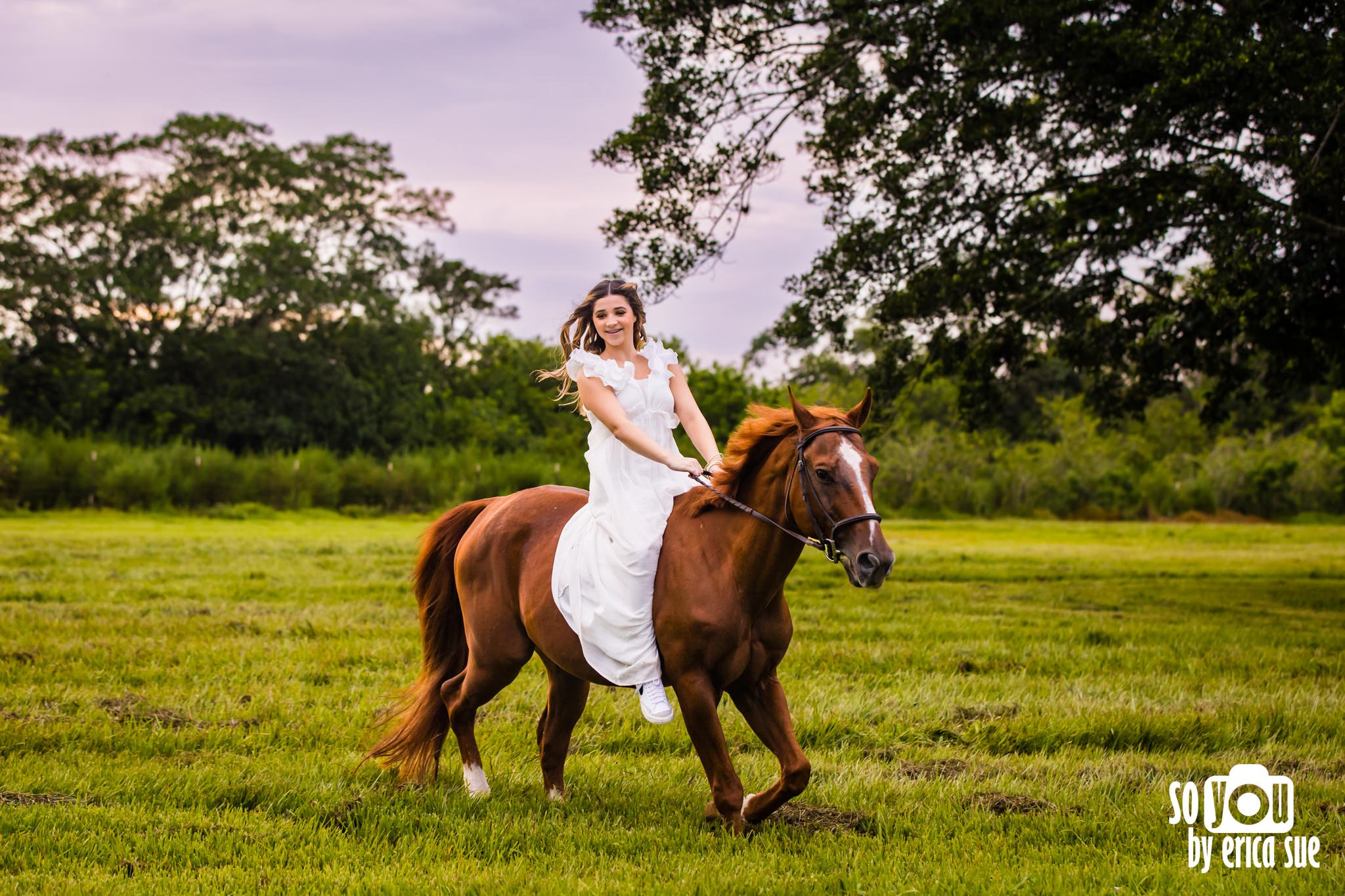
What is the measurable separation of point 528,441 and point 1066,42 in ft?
123

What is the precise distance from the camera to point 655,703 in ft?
16.0

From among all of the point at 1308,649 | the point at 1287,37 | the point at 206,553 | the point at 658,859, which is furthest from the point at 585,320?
the point at 206,553

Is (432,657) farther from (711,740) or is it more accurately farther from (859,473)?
(859,473)

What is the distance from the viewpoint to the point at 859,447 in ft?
15.0

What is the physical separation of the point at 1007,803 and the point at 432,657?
311cm

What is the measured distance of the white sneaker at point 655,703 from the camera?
484cm

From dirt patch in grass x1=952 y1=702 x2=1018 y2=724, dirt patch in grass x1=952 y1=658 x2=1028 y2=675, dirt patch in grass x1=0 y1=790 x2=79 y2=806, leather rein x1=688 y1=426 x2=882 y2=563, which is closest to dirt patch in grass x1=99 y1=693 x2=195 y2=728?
dirt patch in grass x1=0 y1=790 x2=79 y2=806

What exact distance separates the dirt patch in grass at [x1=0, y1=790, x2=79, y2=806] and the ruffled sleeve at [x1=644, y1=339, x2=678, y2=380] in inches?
130

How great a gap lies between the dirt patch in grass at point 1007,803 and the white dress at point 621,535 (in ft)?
5.62

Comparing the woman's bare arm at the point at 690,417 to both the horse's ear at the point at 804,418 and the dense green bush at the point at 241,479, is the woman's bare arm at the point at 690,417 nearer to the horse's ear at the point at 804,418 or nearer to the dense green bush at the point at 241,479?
the horse's ear at the point at 804,418

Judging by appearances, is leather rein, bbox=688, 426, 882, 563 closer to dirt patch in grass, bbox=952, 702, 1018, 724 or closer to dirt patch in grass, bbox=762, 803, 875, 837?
dirt patch in grass, bbox=762, 803, 875, 837

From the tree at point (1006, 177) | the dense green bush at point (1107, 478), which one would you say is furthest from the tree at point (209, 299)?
the tree at point (1006, 177)

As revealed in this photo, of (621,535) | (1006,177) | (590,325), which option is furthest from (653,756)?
(1006,177)

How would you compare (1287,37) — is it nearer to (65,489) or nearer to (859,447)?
(859,447)
